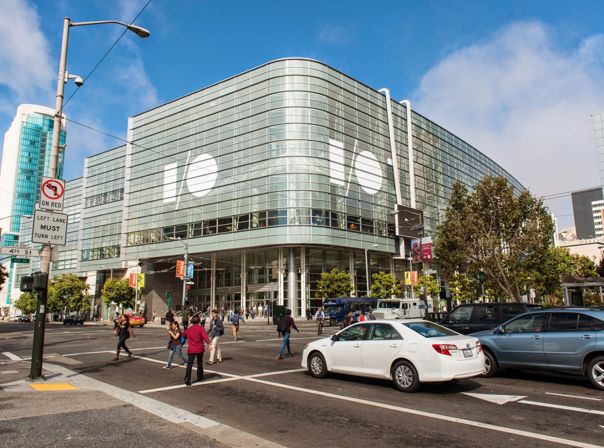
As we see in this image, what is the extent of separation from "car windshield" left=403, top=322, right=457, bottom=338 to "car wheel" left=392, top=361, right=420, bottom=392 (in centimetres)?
70

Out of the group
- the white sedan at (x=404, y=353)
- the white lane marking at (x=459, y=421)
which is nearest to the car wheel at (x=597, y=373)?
the white sedan at (x=404, y=353)

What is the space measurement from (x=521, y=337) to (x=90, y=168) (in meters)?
82.7

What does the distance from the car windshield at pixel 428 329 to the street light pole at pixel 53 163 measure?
A: 8.61 metres

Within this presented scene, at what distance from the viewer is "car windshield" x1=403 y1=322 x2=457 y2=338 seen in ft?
29.2

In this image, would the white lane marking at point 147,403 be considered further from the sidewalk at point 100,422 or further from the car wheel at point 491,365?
the car wheel at point 491,365

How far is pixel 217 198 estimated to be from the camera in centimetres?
5616

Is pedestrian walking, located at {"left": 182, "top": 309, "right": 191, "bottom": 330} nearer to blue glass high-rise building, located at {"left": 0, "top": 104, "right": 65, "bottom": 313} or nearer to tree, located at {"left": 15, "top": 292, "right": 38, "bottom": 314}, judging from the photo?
tree, located at {"left": 15, "top": 292, "right": 38, "bottom": 314}

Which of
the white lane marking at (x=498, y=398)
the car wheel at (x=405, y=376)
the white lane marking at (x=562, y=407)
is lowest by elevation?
the white lane marking at (x=498, y=398)

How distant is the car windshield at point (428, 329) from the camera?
29.2 feet

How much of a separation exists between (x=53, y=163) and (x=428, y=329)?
1039 cm

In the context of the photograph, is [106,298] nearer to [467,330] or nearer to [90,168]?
[90,168]

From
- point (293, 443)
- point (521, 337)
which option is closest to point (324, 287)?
point (521, 337)

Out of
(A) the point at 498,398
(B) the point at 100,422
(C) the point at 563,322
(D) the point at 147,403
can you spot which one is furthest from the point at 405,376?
(B) the point at 100,422

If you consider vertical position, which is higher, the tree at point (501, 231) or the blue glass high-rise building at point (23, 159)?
the blue glass high-rise building at point (23, 159)
